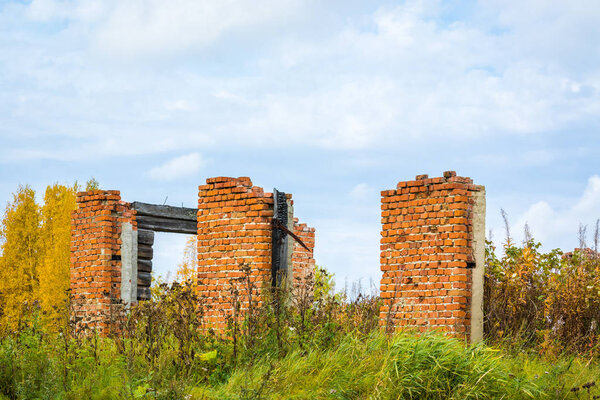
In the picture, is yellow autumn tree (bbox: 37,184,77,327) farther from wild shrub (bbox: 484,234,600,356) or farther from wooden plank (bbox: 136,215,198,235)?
wild shrub (bbox: 484,234,600,356)

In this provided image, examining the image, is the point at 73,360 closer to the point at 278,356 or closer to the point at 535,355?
the point at 278,356

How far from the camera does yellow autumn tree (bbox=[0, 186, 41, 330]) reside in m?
19.9

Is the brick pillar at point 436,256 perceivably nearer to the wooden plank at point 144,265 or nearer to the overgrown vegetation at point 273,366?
the overgrown vegetation at point 273,366

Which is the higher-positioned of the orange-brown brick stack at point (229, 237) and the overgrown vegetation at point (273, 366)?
the orange-brown brick stack at point (229, 237)

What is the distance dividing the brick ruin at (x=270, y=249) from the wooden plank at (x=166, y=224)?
64 mm

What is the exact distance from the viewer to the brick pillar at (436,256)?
9.20 m

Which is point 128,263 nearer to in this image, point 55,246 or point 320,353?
point 320,353

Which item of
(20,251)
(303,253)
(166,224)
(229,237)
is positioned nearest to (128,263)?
(166,224)

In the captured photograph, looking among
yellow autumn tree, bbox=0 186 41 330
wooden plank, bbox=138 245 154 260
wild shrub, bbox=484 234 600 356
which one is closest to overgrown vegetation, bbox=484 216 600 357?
wild shrub, bbox=484 234 600 356

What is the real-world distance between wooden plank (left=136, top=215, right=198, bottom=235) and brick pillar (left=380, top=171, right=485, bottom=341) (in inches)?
220

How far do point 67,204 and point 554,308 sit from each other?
51.0 ft

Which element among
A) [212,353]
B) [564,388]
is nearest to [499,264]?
[564,388]

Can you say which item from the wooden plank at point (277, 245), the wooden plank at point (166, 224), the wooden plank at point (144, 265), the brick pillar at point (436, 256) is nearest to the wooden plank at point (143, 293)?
the wooden plank at point (144, 265)

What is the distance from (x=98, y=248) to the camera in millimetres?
12656
